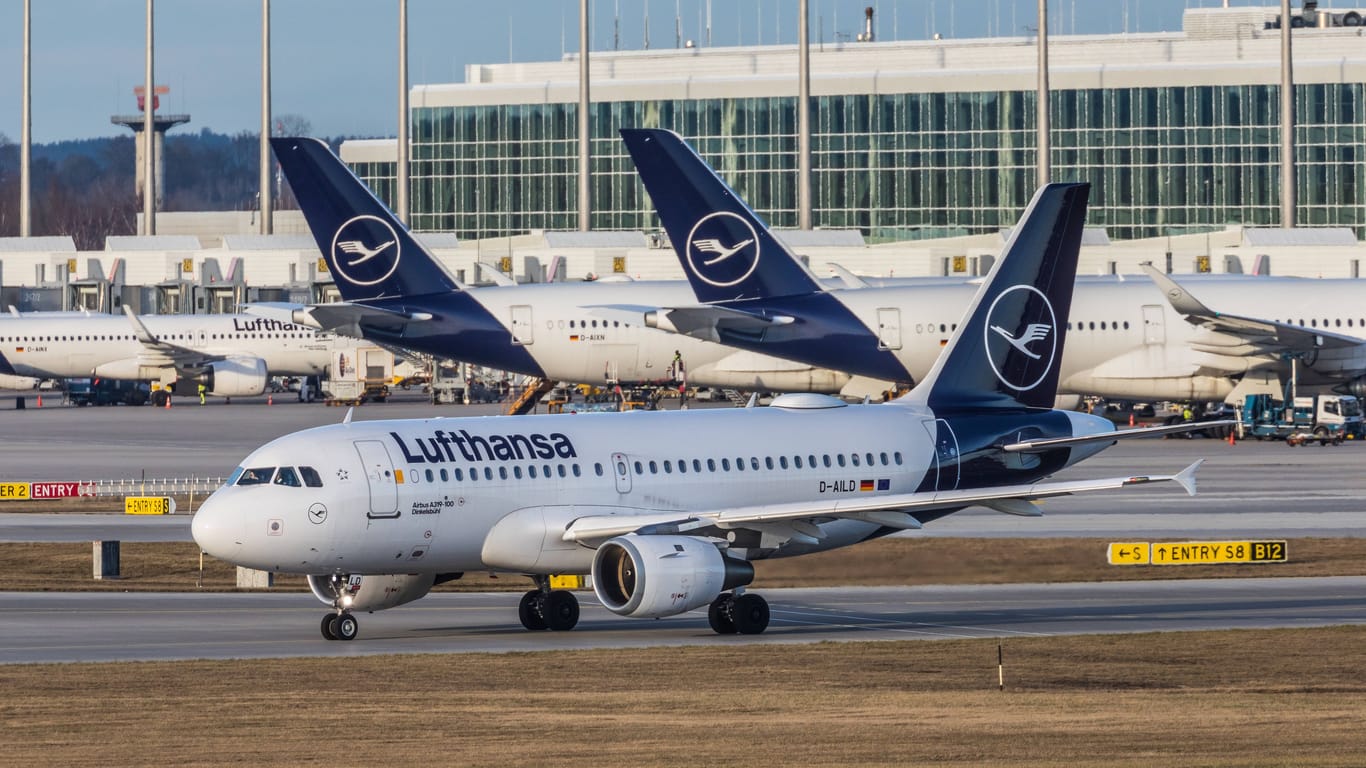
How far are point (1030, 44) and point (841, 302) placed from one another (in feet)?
320

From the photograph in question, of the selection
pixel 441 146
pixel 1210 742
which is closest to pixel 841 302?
A: pixel 1210 742

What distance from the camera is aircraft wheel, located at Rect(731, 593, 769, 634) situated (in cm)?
3441

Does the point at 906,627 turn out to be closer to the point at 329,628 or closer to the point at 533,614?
the point at 533,614

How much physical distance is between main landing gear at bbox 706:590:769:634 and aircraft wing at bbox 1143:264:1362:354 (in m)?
43.6

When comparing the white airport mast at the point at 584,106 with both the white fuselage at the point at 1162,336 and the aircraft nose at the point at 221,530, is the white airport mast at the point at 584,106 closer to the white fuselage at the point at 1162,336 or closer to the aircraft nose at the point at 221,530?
the white fuselage at the point at 1162,336

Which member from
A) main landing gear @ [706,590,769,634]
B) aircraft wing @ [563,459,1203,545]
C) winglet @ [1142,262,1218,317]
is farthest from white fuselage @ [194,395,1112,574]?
winglet @ [1142,262,1218,317]

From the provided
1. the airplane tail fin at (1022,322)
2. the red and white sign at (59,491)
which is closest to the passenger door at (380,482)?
the airplane tail fin at (1022,322)

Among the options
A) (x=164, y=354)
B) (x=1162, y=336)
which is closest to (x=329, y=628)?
(x=1162, y=336)

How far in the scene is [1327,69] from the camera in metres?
155

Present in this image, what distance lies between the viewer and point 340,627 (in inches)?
1337

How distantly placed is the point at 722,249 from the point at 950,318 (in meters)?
10.5

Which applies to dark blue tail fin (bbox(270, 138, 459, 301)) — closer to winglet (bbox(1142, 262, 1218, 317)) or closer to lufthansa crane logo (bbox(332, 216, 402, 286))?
lufthansa crane logo (bbox(332, 216, 402, 286))

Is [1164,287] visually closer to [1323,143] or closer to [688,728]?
[688,728]

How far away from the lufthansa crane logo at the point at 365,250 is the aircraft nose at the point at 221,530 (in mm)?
38308
